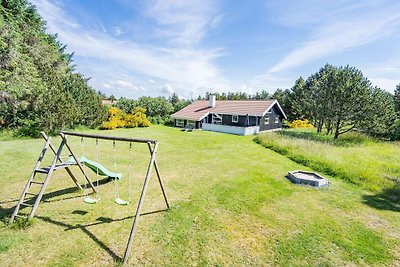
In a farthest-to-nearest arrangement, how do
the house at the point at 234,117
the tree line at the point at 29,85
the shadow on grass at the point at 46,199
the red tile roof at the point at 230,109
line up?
the red tile roof at the point at 230,109 < the house at the point at 234,117 < the tree line at the point at 29,85 < the shadow on grass at the point at 46,199

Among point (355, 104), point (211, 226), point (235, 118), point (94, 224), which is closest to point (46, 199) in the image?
point (94, 224)

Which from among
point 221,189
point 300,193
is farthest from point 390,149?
point 221,189

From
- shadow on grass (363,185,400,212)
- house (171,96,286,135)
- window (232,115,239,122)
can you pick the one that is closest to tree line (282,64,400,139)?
house (171,96,286,135)

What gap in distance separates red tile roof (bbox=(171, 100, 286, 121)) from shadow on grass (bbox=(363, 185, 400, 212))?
17294 millimetres

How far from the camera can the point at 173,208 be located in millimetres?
6570

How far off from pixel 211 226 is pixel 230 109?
889 inches

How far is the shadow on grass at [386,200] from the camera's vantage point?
7.14m

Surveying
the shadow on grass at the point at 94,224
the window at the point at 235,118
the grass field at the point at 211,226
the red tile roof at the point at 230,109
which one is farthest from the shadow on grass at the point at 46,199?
the window at the point at 235,118

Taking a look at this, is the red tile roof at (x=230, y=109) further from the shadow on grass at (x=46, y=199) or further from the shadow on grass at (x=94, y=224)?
the shadow on grass at (x=94, y=224)

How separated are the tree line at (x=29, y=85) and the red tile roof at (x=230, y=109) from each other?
485 inches

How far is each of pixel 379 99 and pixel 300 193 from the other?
56.1 feet

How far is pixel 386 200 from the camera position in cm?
768

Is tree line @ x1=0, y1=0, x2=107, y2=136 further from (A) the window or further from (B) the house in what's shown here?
(A) the window

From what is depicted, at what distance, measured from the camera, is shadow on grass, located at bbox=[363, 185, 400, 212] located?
714cm
